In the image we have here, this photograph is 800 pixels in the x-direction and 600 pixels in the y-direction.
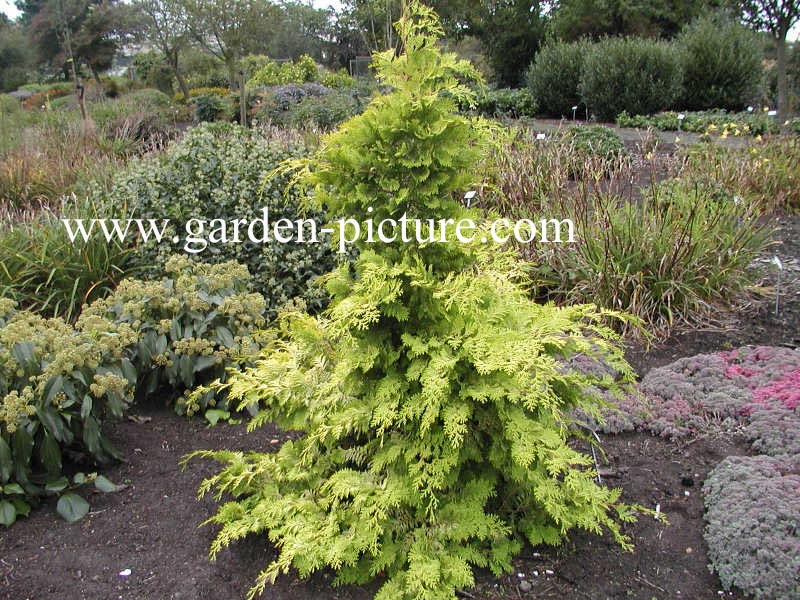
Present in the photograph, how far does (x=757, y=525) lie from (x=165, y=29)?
3213 centimetres

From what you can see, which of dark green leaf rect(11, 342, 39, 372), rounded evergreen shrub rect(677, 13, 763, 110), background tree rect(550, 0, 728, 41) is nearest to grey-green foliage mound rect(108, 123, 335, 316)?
dark green leaf rect(11, 342, 39, 372)

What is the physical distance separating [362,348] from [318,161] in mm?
749

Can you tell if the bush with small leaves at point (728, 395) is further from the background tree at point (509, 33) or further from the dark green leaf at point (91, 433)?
the background tree at point (509, 33)

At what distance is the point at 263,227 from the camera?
15.8 ft

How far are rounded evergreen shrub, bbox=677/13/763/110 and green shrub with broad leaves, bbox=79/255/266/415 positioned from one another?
14.8 metres

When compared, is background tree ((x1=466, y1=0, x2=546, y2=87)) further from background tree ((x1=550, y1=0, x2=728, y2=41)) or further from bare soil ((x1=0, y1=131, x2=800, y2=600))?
bare soil ((x1=0, y1=131, x2=800, y2=600))

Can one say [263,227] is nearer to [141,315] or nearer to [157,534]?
[141,315]

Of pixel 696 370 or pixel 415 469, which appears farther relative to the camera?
pixel 696 370

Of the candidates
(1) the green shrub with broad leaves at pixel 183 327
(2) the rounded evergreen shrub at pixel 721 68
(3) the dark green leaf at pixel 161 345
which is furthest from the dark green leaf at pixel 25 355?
(2) the rounded evergreen shrub at pixel 721 68

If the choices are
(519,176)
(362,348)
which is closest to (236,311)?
(362,348)

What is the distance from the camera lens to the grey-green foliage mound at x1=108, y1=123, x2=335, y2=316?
4758mm

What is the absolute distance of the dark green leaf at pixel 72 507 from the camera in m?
2.94

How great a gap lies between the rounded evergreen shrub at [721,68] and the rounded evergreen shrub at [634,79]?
1134mm

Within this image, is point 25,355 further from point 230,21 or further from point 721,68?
point 230,21
